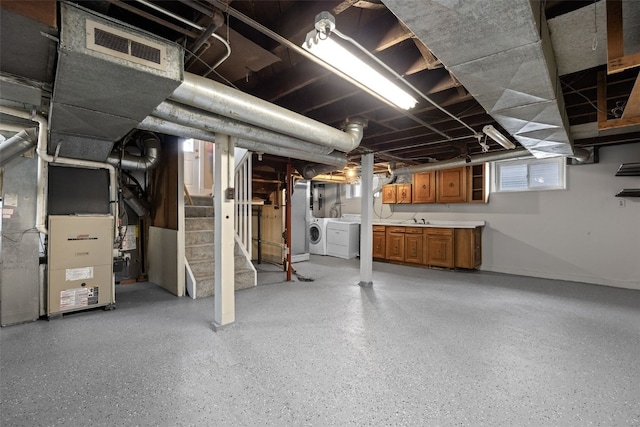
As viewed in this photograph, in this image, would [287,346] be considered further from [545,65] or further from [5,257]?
[5,257]

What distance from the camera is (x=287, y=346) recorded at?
252cm

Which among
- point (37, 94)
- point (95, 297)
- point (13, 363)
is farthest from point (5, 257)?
point (37, 94)

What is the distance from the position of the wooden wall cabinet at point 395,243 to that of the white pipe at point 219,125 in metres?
3.89

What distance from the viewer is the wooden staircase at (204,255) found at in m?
4.13

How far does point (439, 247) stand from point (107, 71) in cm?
603

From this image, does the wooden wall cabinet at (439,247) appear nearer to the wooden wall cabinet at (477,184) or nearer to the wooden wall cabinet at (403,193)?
the wooden wall cabinet at (477,184)

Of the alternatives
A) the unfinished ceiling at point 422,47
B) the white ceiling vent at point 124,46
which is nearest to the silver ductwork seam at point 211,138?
the unfinished ceiling at point 422,47

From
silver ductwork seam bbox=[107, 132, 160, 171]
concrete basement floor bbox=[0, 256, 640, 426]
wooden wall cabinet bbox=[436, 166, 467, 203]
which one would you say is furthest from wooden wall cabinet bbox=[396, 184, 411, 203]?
silver ductwork seam bbox=[107, 132, 160, 171]

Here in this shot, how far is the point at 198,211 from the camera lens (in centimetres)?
488

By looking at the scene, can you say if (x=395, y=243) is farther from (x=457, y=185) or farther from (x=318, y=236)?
(x=318, y=236)

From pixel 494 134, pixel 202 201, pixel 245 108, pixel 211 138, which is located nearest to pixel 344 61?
pixel 245 108

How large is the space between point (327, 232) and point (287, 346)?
5566mm

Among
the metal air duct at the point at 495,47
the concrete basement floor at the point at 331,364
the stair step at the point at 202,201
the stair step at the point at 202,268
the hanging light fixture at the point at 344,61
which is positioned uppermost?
the hanging light fixture at the point at 344,61

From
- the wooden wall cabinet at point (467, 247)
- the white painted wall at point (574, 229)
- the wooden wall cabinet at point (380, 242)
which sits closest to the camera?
the white painted wall at point (574, 229)
